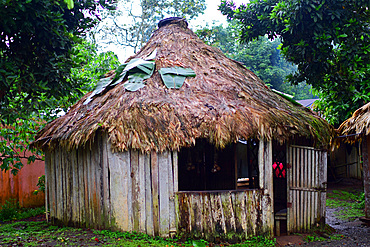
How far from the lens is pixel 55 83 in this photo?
600 centimetres

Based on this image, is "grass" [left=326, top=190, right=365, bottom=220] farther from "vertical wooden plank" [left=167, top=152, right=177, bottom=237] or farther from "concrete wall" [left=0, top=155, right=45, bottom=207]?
"concrete wall" [left=0, top=155, right=45, bottom=207]

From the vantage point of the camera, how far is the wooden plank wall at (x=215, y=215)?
5.96m

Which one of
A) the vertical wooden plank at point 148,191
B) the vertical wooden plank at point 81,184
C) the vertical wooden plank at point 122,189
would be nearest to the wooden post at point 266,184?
the vertical wooden plank at point 148,191

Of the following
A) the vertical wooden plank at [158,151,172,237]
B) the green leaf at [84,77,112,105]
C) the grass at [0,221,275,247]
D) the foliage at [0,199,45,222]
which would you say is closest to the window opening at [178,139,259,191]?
the green leaf at [84,77,112,105]

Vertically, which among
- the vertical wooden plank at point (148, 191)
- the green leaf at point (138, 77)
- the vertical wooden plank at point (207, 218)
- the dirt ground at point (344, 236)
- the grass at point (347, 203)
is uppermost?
the green leaf at point (138, 77)

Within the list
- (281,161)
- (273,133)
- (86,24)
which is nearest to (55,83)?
(86,24)

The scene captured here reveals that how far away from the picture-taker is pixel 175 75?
700 centimetres

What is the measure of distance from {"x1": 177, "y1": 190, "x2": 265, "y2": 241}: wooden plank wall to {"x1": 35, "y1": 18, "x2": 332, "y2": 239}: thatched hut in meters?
0.02

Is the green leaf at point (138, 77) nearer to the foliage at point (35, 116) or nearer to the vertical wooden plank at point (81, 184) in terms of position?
the foliage at point (35, 116)

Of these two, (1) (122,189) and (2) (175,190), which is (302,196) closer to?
(2) (175,190)

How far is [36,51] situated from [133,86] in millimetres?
1800

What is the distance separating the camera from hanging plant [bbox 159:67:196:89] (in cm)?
678

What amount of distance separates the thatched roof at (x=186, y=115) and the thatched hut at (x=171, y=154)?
18mm

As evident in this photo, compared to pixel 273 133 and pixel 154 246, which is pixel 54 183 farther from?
pixel 273 133
